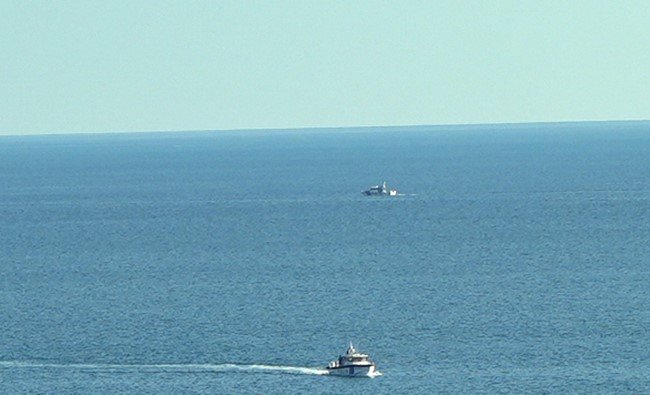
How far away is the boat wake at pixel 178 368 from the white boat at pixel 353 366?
0.74 m

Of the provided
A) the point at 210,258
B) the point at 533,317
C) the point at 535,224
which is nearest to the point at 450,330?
the point at 533,317

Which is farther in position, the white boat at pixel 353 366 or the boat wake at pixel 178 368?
the boat wake at pixel 178 368

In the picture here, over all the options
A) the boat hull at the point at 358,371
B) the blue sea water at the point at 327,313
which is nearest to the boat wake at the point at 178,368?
the blue sea water at the point at 327,313

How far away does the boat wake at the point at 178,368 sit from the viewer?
102 m

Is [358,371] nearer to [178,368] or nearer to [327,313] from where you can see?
[178,368]

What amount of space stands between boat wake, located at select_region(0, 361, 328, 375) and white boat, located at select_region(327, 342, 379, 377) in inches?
29.2

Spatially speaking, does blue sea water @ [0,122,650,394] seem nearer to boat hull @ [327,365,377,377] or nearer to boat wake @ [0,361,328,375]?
boat wake @ [0,361,328,375]

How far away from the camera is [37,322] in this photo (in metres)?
122

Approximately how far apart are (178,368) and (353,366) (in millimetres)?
10960

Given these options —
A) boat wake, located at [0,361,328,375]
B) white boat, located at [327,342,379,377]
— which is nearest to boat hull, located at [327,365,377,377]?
white boat, located at [327,342,379,377]

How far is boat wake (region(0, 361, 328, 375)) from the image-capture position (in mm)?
102062

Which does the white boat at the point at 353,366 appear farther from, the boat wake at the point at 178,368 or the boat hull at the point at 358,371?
the boat wake at the point at 178,368

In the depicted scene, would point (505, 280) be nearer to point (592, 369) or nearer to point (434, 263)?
point (434, 263)

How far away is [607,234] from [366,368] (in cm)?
8699
